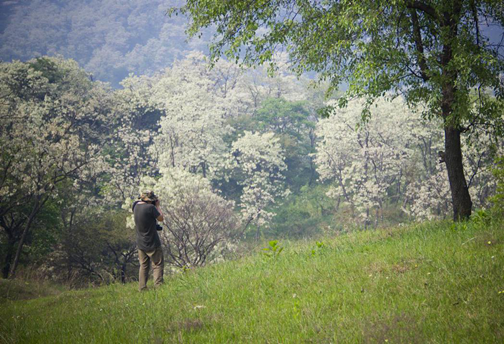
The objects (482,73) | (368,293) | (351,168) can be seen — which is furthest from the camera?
(351,168)

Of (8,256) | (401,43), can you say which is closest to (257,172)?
(8,256)

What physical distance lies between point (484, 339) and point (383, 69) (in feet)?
22.7

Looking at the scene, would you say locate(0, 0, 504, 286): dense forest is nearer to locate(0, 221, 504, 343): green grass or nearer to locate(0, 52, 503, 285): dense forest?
locate(0, 52, 503, 285): dense forest

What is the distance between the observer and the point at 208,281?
6.85m

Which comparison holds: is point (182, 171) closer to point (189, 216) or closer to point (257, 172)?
point (189, 216)

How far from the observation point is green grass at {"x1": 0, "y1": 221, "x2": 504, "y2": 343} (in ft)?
10.8

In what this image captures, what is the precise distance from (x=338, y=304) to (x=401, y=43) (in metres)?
7.78

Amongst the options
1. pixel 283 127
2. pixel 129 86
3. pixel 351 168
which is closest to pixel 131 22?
pixel 129 86

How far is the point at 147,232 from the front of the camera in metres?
8.18

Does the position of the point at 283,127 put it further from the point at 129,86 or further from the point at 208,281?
the point at 208,281

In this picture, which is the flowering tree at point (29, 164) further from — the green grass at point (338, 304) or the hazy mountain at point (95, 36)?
the hazy mountain at point (95, 36)

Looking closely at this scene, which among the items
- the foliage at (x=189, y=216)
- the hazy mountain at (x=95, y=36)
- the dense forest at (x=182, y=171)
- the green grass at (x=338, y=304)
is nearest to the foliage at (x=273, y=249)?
the green grass at (x=338, y=304)

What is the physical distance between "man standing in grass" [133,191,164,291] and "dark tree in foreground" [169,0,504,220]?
15.0ft

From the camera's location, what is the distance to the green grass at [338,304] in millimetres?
3301
